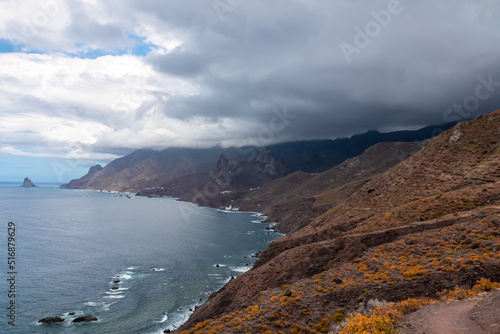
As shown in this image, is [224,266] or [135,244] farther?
[135,244]

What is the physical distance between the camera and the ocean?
5612 cm

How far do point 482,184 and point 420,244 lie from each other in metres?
20.6

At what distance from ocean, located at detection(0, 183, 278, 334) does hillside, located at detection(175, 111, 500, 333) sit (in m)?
25.4

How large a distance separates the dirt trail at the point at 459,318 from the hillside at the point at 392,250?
14.0 feet

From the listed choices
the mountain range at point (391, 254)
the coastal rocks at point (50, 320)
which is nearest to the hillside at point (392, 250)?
the mountain range at point (391, 254)

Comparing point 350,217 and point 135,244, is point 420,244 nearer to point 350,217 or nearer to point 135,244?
point 350,217

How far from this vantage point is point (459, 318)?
1568cm

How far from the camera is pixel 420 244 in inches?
1169

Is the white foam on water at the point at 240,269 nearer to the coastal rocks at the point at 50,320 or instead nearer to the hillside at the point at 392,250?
the hillside at the point at 392,250

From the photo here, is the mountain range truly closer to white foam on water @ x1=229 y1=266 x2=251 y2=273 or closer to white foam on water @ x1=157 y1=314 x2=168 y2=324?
white foam on water @ x1=157 y1=314 x2=168 y2=324

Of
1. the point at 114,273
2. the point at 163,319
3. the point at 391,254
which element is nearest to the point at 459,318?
the point at 391,254

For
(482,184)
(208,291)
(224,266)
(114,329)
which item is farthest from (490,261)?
(224,266)

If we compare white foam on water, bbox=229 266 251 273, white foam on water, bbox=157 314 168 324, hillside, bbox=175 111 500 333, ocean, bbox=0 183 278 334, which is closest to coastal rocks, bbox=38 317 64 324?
ocean, bbox=0 183 278 334

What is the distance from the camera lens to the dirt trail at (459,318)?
46.8ft
